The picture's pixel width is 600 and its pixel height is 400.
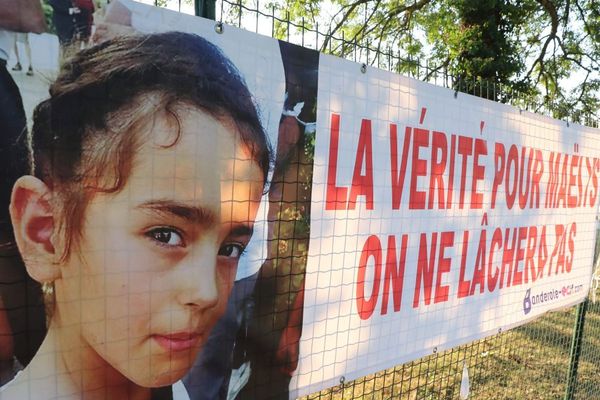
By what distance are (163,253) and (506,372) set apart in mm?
4276

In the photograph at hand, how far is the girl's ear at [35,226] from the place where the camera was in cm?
144

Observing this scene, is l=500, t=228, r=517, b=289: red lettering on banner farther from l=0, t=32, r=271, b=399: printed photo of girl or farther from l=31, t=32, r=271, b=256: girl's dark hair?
l=31, t=32, r=271, b=256: girl's dark hair

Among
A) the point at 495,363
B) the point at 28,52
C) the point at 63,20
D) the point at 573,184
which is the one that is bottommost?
the point at 495,363

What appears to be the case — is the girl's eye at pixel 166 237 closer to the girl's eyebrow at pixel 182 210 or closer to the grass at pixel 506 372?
the girl's eyebrow at pixel 182 210

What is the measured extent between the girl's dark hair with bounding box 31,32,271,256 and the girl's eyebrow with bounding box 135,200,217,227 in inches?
4.9

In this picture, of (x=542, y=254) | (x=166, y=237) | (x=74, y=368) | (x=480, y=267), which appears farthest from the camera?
(x=542, y=254)

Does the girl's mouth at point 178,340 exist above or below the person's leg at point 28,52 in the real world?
below

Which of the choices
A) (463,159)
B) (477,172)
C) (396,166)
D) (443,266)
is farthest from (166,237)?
(477,172)

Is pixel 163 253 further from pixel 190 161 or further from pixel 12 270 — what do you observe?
pixel 12 270

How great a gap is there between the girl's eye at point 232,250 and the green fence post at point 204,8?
91cm

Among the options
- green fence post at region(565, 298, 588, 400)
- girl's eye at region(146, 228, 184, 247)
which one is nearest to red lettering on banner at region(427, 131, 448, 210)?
girl's eye at region(146, 228, 184, 247)

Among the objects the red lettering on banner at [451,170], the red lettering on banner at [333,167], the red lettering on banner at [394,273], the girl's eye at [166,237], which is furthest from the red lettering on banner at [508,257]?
the girl's eye at [166,237]

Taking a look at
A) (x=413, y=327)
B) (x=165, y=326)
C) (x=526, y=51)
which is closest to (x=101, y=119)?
(x=165, y=326)

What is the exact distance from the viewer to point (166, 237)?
173 cm
